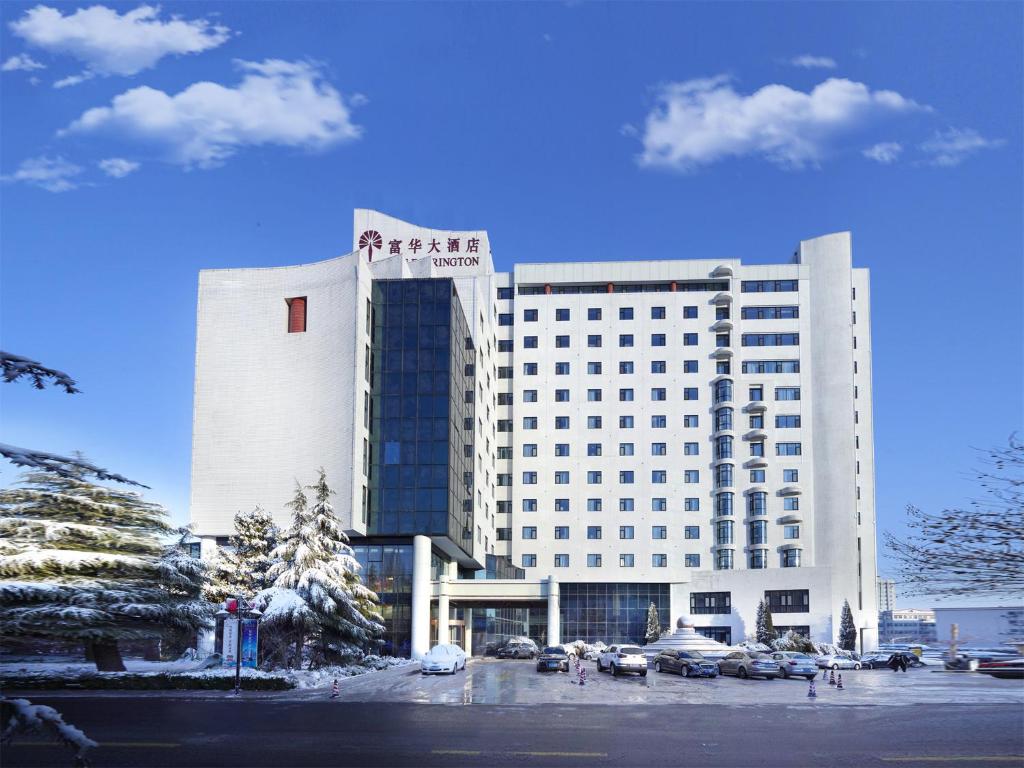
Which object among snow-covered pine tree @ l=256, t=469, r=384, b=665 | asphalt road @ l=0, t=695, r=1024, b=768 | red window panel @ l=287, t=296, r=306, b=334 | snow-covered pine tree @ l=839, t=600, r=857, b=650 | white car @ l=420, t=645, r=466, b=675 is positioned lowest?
snow-covered pine tree @ l=839, t=600, r=857, b=650

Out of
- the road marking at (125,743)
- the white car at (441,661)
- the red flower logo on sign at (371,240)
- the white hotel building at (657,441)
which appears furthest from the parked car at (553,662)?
the red flower logo on sign at (371,240)

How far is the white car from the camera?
51875mm

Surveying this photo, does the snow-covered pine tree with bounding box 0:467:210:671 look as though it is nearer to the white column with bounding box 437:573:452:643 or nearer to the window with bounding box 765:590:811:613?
the white column with bounding box 437:573:452:643

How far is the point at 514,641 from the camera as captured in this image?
85250 millimetres

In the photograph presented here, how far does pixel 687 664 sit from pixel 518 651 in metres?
33.8

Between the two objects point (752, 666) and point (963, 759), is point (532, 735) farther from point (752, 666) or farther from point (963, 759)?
point (752, 666)

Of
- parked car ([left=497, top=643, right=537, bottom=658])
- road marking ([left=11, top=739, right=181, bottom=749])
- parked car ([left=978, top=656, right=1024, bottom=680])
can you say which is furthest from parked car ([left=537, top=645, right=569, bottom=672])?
road marking ([left=11, top=739, right=181, bottom=749])

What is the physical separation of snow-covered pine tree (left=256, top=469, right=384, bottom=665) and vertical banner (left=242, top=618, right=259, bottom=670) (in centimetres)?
207

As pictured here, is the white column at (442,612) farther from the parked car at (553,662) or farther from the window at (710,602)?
the window at (710,602)

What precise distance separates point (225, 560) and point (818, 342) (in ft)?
210

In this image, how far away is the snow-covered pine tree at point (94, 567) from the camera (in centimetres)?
3603

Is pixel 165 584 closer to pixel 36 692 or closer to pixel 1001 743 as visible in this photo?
pixel 36 692

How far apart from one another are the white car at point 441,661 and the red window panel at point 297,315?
2649 cm

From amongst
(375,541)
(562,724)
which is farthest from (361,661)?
(562,724)
